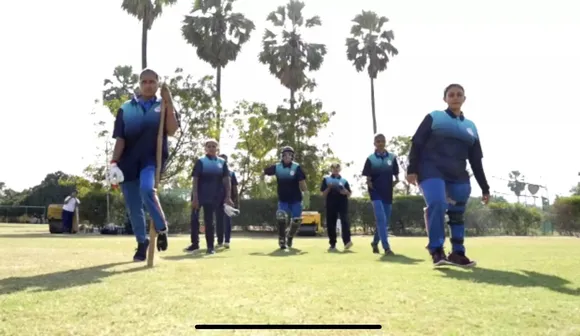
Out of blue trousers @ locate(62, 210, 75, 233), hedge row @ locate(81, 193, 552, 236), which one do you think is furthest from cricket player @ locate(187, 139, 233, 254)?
hedge row @ locate(81, 193, 552, 236)

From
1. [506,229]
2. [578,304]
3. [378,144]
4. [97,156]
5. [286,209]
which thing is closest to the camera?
[578,304]

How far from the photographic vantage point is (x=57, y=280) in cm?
436

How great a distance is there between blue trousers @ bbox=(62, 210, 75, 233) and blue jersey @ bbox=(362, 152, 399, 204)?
54.2ft

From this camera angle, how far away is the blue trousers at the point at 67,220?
2194 centimetres

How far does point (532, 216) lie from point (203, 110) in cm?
1811


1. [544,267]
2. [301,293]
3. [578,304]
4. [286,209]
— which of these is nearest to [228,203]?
[286,209]

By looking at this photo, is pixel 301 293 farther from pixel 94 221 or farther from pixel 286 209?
pixel 94 221

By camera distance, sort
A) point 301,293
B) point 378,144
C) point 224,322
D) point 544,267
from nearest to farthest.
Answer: point 224,322
point 301,293
point 544,267
point 378,144

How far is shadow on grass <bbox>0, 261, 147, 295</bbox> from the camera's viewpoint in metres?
3.89

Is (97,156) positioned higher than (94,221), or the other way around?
(97,156)

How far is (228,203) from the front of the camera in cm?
921

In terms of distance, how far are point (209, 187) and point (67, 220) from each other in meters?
15.3

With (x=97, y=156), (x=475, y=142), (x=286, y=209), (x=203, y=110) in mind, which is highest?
(x=203, y=110)

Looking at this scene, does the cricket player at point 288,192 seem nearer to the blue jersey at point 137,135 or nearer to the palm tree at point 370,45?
the blue jersey at point 137,135
